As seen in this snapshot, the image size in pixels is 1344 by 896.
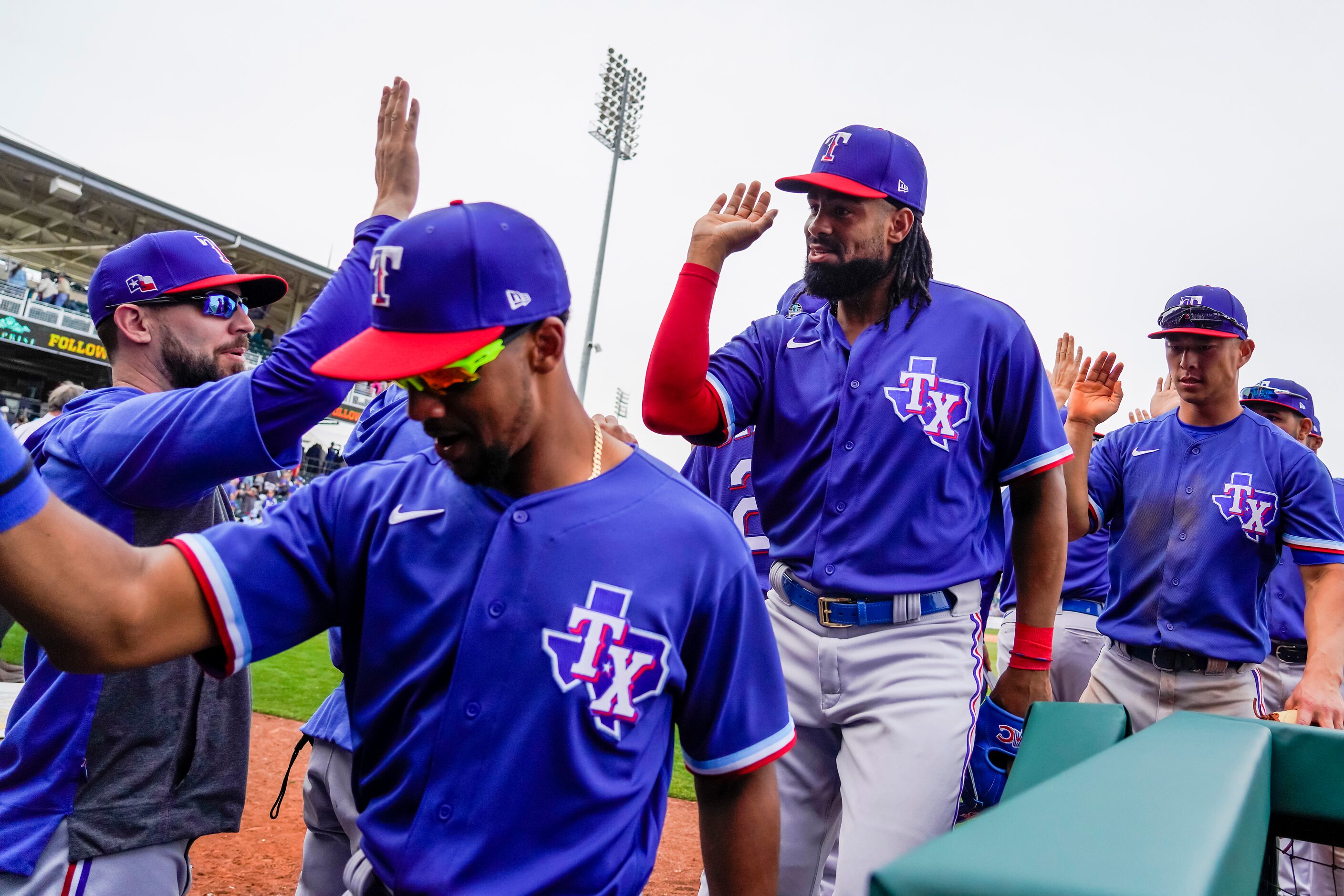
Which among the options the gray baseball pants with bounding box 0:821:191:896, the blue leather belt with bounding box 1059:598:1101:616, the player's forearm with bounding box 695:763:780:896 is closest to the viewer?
the player's forearm with bounding box 695:763:780:896

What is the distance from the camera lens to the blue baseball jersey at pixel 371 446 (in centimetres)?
268

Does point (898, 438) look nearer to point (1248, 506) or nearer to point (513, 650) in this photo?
point (513, 650)

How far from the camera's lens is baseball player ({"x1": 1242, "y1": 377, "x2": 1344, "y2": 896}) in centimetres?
480

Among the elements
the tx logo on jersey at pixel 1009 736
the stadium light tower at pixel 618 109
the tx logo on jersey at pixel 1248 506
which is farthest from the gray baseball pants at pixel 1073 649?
the stadium light tower at pixel 618 109

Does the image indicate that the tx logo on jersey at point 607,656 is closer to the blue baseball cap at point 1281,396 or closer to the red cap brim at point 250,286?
the red cap brim at point 250,286

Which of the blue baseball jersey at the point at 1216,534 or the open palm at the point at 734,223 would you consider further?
the blue baseball jersey at the point at 1216,534

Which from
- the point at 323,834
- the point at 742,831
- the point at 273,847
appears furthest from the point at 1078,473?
the point at 273,847

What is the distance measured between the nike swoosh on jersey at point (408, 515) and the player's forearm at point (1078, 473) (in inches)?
92.7

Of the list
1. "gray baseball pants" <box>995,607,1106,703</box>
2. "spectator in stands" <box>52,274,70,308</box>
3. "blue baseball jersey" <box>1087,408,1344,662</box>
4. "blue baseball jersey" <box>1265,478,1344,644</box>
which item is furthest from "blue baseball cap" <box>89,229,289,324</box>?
"spectator in stands" <box>52,274,70,308</box>

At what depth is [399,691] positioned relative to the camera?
166 cm

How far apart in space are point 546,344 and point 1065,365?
2899 millimetres

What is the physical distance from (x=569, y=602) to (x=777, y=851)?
2.30 ft

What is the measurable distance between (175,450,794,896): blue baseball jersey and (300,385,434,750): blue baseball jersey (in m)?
0.82

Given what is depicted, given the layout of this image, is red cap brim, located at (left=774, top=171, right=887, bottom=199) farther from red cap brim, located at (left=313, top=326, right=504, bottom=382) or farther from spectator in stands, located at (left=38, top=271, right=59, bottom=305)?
spectator in stands, located at (left=38, top=271, right=59, bottom=305)
